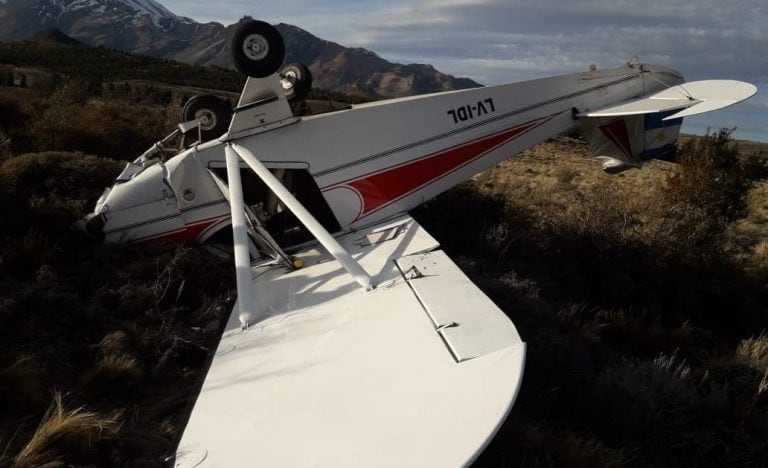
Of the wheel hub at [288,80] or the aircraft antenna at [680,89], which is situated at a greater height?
the wheel hub at [288,80]

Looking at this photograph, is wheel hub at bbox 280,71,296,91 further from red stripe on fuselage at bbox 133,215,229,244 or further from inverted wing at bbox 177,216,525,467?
inverted wing at bbox 177,216,525,467

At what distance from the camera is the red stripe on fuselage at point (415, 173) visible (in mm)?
7117

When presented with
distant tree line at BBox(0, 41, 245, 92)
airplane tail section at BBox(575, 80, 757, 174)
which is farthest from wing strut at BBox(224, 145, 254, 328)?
distant tree line at BBox(0, 41, 245, 92)

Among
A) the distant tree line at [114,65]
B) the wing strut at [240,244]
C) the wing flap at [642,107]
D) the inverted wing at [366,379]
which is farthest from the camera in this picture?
the distant tree line at [114,65]

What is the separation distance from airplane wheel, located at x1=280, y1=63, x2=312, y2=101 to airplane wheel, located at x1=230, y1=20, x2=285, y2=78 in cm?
63

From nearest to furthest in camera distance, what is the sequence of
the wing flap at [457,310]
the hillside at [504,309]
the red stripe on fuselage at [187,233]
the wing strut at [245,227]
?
the wing flap at [457,310] → the hillside at [504,309] → the wing strut at [245,227] → the red stripe on fuselage at [187,233]

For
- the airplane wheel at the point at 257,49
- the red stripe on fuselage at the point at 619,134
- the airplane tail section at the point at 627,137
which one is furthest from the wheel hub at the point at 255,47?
the red stripe on fuselage at the point at 619,134

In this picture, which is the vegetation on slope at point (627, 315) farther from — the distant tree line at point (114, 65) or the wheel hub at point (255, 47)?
the distant tree line at point (114, 65)

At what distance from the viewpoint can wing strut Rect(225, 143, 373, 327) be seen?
4.87 metres

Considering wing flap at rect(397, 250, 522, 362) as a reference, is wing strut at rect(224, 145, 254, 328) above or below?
above

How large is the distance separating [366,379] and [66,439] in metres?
2.04

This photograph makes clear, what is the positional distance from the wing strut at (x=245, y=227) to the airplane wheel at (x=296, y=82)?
1.32 metres

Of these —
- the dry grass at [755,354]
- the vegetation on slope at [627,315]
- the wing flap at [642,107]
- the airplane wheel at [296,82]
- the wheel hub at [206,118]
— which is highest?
the airplane wheel at [296,82]

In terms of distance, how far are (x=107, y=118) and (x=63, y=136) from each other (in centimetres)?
134
